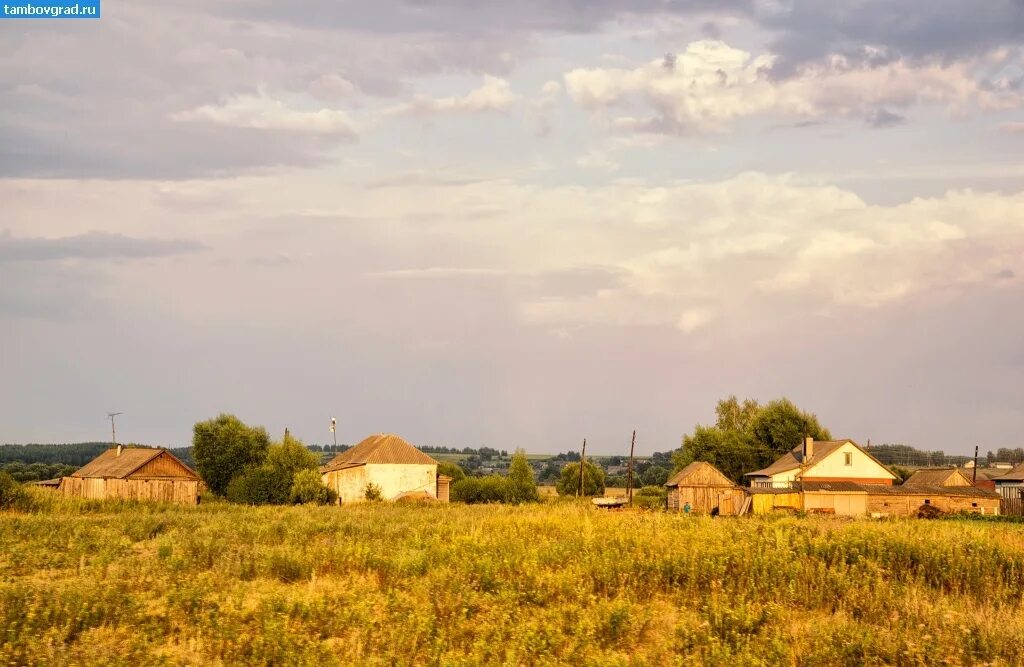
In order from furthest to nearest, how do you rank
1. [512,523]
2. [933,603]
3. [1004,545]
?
[512,523], [1004,545], [933,603]

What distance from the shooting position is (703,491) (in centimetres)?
7319

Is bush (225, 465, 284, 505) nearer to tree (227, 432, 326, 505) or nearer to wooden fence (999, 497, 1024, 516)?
tree (227, 432, 326, 505)

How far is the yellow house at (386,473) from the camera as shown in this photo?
259 ft

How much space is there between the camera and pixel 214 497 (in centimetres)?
7375

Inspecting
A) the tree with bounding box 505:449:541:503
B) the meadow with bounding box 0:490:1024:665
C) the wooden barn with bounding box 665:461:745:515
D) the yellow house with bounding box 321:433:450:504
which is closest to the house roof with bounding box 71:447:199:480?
the yellow house with bounding box 321:433:450:504

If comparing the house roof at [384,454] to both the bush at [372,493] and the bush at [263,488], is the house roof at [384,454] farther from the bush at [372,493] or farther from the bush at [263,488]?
the bush at [263,488]

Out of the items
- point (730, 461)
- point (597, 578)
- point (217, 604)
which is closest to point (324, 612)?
point (217, 604)

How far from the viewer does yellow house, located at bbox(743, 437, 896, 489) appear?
75.4 metres

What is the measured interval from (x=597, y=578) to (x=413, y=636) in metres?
4.53

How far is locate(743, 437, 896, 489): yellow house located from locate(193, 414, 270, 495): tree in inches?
1682

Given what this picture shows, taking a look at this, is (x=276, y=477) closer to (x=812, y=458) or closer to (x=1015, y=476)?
(x=812, y=458)

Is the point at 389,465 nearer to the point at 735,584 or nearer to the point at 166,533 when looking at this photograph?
the point at 166,533

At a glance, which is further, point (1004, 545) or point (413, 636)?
point (1004, 545)

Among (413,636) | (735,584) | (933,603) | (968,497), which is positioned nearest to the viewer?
(413,636)
